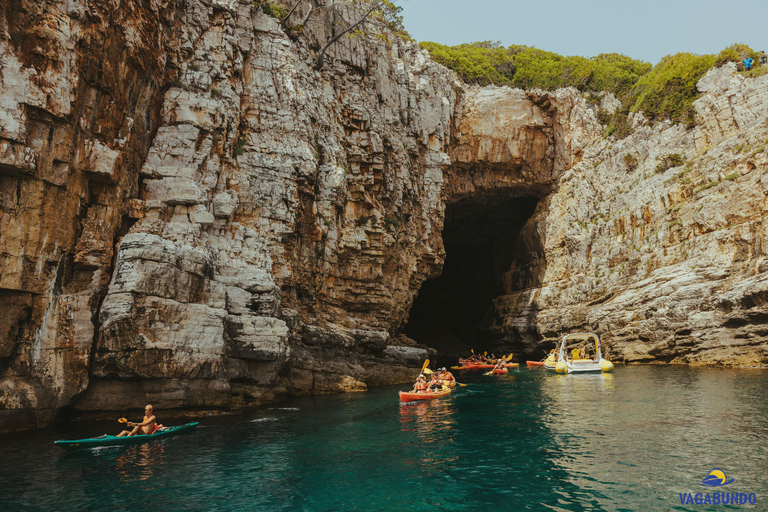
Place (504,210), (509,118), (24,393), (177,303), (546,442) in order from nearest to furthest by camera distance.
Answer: (546,442), (24,393), (177,303), (509,118), (504,210)

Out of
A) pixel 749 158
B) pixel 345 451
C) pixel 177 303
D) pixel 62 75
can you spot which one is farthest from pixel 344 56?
pixel 345 451

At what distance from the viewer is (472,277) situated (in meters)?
58.8

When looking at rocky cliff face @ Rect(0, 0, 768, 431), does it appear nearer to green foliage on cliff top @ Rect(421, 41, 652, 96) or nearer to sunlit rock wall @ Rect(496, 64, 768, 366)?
sunlit rock wall @ Rect(496, 64, 768, 366)

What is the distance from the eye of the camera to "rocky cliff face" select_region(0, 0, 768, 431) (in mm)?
17266

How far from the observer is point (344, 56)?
112ft

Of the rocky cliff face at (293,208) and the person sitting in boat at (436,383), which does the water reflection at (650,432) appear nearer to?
the person sitting in boat at (436,383)

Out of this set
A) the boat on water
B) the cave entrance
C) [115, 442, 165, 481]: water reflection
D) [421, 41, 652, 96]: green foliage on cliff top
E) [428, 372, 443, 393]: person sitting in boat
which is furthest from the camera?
the cave entrance

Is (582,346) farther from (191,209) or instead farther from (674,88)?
(191,209)

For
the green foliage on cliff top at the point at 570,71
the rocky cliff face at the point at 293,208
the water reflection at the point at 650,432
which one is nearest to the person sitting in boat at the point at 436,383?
the rocky cliff face at the point at 293,208

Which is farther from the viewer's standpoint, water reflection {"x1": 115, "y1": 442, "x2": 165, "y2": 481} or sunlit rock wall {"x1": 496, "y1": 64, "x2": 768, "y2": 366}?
sunlit rock wall {"x1": 496, "y1": 64, "x2": 768, "y2": 366}

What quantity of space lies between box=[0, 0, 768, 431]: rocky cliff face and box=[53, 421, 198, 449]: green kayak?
2.52m

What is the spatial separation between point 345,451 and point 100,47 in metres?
17.6

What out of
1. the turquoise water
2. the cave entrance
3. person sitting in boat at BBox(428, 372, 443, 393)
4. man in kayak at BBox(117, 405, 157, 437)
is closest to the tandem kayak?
person sitting in boat at BBox(428, 372, 443, 393)

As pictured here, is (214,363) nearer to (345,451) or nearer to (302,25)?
(345,451)
